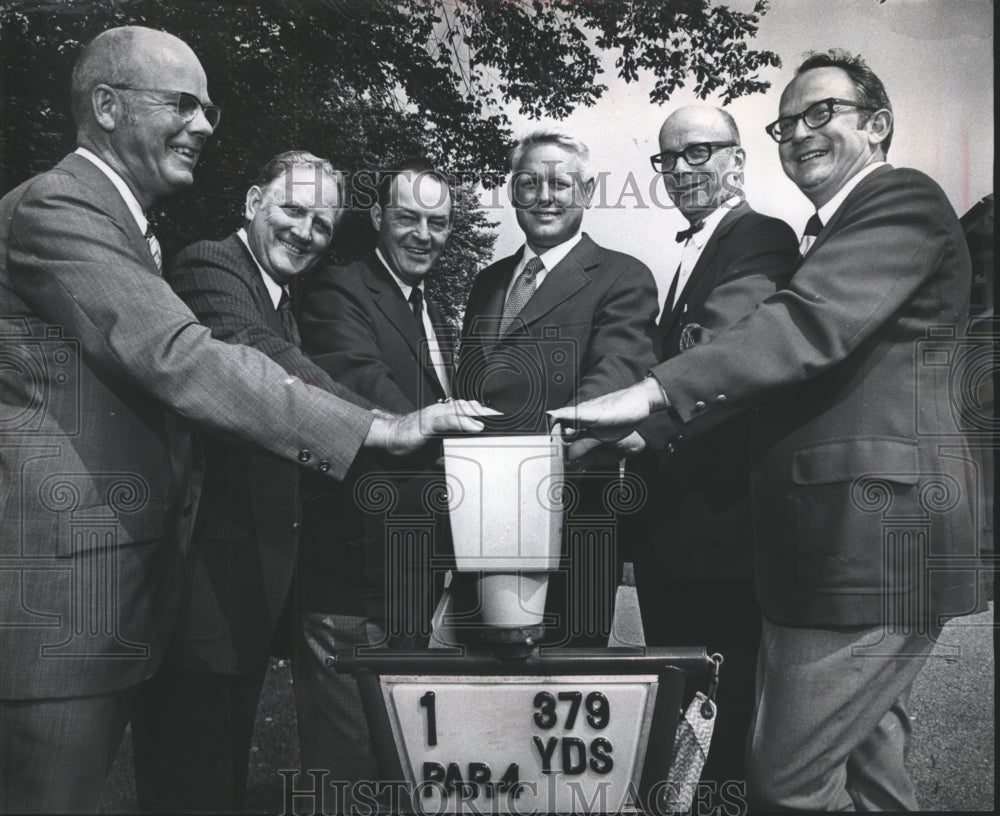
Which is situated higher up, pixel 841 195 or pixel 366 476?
pixel 841 195

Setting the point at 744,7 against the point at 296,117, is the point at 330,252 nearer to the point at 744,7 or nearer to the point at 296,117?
the point at 296,117

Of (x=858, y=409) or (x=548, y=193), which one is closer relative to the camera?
(x=858, y=409)

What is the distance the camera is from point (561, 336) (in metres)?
2.87

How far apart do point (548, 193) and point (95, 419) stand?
4.67 feet

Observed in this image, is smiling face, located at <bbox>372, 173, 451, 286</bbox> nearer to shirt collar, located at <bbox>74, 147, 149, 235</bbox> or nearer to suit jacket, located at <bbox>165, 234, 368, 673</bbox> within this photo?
suit jacket, located at <bbox>165, 234, 368, 673</bbox>

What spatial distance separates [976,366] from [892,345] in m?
0.30

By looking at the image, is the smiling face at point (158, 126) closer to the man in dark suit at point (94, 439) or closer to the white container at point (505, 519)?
the man in dark suit at point (94, 439)

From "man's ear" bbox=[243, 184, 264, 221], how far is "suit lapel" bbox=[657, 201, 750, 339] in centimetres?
124

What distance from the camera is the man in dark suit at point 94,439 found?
2.60 meters

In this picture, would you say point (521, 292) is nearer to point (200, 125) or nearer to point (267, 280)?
point (267, 280)

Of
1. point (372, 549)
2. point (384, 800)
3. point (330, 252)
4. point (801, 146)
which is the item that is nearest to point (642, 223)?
point (801, 146)

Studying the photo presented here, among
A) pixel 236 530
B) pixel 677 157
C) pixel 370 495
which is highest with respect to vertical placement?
pixel 677 157

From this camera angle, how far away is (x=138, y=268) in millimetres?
2627

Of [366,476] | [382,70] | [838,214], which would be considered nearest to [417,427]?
[366,476]
